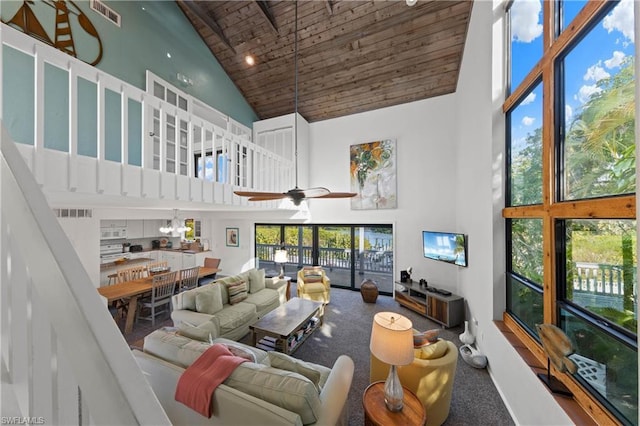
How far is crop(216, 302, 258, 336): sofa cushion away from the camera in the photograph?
3.18 meters

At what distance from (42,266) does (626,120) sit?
262 centimetres

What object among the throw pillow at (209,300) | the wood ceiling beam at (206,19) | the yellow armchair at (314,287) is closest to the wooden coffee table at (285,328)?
the throw pillow at (209,300)

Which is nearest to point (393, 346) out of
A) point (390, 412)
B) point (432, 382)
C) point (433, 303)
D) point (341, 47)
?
point (390, 412)

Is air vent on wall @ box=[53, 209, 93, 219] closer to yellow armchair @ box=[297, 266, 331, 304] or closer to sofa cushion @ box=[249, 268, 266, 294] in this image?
sofa cushion @ box=[249, 268, 266, 294]

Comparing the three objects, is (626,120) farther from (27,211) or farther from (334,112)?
(334,112)

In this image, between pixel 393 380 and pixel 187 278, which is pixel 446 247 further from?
pixel 187 278

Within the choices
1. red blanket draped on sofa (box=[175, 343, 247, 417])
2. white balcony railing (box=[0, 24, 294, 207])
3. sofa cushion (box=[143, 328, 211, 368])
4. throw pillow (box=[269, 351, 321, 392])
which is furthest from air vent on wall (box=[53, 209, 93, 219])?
throw pillow (box=[269, 351, 321, 392])

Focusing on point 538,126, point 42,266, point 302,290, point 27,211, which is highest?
point 538,126

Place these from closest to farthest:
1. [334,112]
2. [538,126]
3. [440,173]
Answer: [538,126]
[440,173]
[334,112]

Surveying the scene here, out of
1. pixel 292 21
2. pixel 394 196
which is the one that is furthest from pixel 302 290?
pixel 292 21

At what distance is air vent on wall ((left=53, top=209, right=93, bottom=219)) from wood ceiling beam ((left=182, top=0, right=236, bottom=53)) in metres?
4.03

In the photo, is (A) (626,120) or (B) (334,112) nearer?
A: (A) (626,120)

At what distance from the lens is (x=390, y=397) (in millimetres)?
1783

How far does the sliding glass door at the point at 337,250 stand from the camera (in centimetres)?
570
